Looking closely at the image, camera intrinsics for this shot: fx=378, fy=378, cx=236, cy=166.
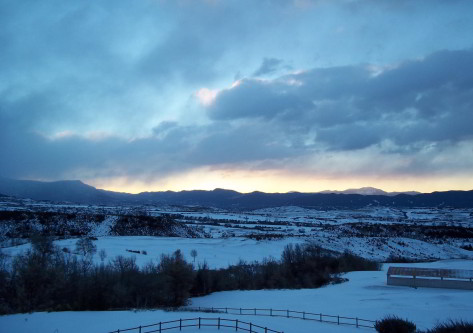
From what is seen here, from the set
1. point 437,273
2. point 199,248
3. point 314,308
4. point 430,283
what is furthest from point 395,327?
point 199,248

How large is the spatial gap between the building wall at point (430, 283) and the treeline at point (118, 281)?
450 inches

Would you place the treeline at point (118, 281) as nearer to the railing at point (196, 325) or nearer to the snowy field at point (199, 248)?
the railing at point (196, 325)

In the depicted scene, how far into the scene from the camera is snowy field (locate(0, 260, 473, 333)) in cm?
2295

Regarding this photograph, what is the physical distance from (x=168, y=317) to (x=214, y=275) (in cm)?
2714

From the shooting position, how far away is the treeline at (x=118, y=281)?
102 feet

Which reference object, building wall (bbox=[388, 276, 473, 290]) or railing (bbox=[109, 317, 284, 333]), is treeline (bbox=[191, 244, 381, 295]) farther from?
railing (bbox=[109, 317, 284, 333])

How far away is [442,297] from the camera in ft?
113

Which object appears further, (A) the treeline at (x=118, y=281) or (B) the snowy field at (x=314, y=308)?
(A) the treeline at (x=118, y=281)

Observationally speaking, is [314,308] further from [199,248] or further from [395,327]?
[199,248]

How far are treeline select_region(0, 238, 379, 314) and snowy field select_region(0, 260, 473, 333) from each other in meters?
3.52

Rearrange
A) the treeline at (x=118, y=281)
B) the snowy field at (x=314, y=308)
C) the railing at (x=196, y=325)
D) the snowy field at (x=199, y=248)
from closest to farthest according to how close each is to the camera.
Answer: the railing at (x=196, y=325) → the snowy field at (x=314, y=308) → the treeline at (x=118, y=281) → the snowy field at (x=199, y=248)

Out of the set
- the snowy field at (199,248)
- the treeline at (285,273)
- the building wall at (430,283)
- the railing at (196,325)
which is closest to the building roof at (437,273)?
the building wall at (430,283)

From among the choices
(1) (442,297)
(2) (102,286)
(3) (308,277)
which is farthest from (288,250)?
(2) (102,286)

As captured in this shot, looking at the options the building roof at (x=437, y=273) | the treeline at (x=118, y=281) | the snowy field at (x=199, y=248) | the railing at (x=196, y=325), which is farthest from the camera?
the snowy field at (x=199, y=248)
